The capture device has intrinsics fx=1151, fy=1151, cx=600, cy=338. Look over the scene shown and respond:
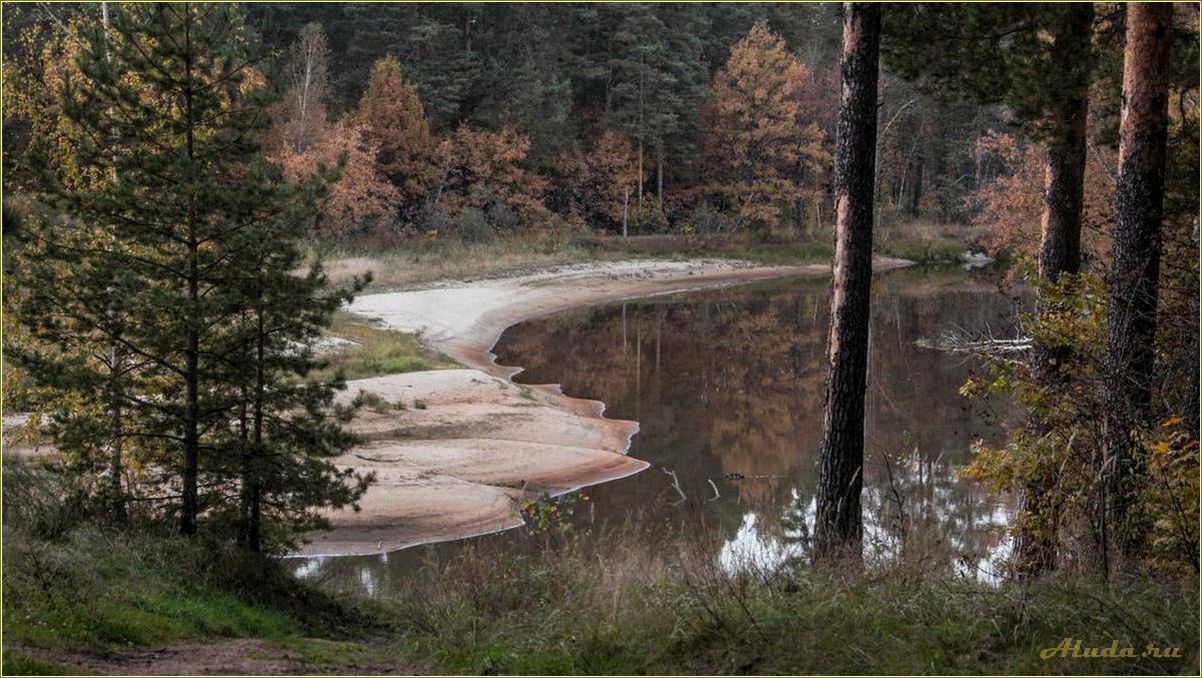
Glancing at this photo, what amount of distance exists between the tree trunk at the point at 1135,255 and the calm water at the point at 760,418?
121 cm

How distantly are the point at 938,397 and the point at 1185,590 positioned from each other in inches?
721

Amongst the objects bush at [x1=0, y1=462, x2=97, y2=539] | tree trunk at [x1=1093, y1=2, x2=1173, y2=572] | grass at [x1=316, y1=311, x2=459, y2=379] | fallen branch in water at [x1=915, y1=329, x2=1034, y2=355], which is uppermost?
tree trunk at [x1=1093, y1=2, x2=1173, y2=572]

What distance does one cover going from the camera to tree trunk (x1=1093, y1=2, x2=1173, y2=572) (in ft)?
24.1

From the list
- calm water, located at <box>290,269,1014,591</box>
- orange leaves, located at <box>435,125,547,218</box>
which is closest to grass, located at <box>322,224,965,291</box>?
orange leaves, located at <box>435,125,547,218</box>

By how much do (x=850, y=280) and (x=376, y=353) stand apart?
1772 centimetres

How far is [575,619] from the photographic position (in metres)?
7.21

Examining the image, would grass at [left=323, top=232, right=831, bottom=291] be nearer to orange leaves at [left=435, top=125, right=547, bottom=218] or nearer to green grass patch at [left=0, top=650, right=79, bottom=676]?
orange leaves at [left=435, top=125, right=547, bottom=218]

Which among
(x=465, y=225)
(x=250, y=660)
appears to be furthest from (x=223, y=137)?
(x=465, y=225)

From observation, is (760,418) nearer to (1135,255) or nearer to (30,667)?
(1135,255)

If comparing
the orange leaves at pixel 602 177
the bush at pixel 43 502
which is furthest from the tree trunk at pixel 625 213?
the bush at pixel 43 502

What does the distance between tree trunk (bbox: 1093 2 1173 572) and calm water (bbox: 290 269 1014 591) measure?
47.6 inches

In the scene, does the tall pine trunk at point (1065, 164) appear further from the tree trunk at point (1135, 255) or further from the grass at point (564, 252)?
the grass at point (564, 252)

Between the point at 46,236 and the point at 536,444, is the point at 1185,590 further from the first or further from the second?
the point at 536,444

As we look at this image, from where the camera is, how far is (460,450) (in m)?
18.5
